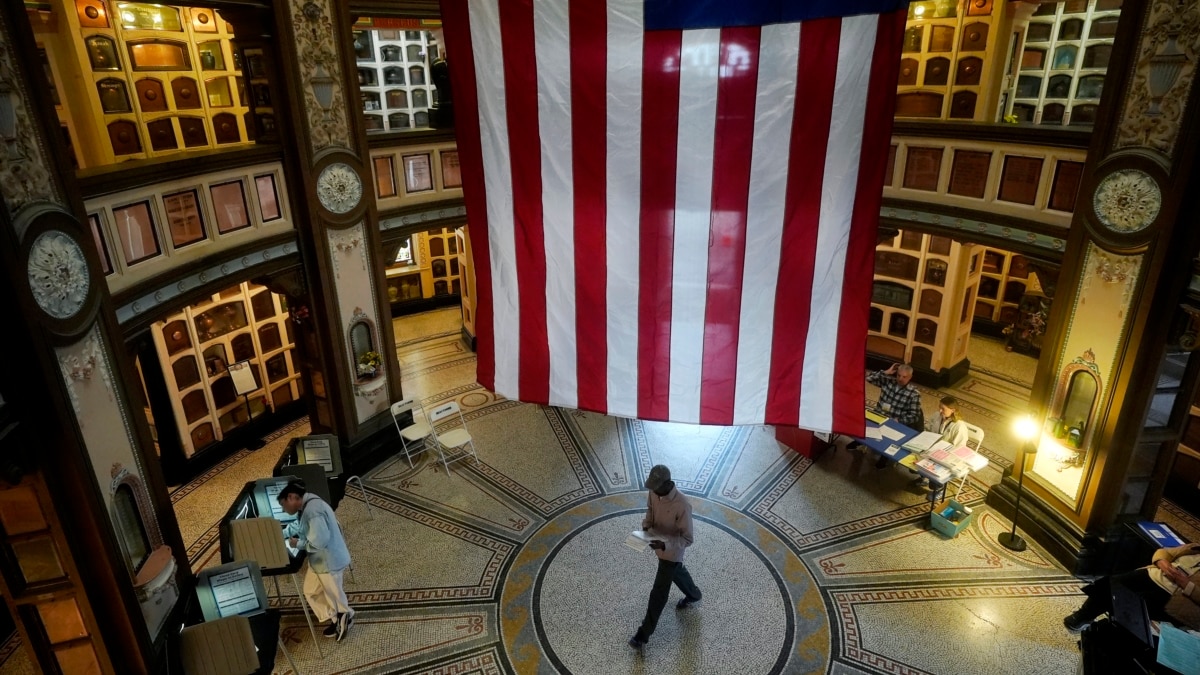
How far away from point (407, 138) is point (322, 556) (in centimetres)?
470

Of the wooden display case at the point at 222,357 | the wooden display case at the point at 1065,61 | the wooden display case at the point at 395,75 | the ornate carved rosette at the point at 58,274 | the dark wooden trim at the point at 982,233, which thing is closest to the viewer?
the ornate carved rosette at the point at 58,274

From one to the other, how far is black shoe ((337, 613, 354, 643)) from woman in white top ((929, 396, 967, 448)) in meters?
6.06

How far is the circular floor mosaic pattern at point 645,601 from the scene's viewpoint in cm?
524

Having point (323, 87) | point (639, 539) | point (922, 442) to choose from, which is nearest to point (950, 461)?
point (922, 442)

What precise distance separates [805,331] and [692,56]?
1.27 meters

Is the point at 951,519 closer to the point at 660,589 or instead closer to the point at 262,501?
the point at 660,589

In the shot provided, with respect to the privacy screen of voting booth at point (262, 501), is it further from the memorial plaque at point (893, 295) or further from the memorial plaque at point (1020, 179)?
the memorial plaque at point (893, 295)

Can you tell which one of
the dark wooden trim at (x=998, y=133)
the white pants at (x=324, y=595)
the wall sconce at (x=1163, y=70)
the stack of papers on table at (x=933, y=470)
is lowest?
the white pants at (x=324, y=595)

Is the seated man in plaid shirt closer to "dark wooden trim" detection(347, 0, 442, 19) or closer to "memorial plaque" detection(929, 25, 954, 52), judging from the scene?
"memorial plaque" detection(929, 25, 954, 52)

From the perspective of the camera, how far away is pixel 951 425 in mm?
7129

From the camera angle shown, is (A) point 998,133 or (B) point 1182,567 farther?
(A) point 998,133

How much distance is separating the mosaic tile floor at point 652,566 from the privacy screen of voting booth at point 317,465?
389 millimetres

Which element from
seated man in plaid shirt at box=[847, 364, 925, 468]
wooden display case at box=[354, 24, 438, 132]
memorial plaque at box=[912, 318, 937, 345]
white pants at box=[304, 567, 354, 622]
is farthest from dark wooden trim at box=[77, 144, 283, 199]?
memorial plaque at box=[912, 318, 937, 345]

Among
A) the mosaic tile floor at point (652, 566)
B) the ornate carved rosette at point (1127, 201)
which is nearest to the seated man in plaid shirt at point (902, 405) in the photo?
the mosaic tile floor at point (652, 566)
